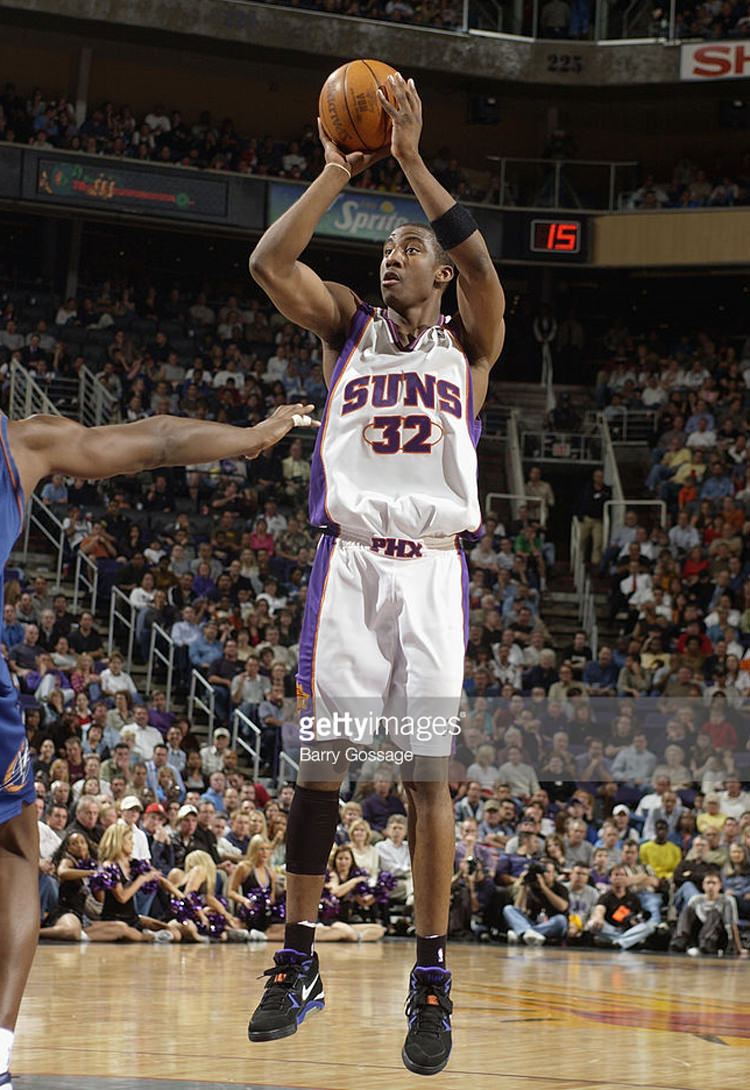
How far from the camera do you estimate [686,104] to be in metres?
24.3

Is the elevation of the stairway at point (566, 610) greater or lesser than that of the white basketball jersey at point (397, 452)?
greater

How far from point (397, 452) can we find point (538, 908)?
9221mm

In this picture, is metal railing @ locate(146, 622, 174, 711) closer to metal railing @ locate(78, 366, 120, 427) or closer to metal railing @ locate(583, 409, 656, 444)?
metal railing @ locate(78, 366, 120, 427)

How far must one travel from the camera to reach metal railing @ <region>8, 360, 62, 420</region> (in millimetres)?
18359

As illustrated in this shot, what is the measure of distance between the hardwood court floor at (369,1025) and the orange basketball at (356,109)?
350cm

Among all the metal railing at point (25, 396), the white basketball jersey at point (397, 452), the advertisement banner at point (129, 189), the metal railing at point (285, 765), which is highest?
the advertisement banner at point (129, 189)

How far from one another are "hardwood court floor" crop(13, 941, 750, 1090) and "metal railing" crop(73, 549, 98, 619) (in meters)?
5.65

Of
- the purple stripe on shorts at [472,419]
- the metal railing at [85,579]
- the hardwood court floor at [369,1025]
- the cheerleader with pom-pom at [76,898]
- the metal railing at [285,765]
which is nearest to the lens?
the purple stripe on shorts at [472,419]

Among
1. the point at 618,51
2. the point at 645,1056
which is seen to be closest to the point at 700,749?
the point at 645,1056

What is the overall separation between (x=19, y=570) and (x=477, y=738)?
5488 mm

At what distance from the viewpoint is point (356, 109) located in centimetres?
530

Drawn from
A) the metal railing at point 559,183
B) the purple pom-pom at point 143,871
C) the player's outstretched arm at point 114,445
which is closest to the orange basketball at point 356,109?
the player's outstretched arm at point 114,445

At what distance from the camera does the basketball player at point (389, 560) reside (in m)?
5.17

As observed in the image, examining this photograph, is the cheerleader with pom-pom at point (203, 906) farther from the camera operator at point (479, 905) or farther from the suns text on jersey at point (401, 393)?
the suns text on jersey at point (401, 393)
